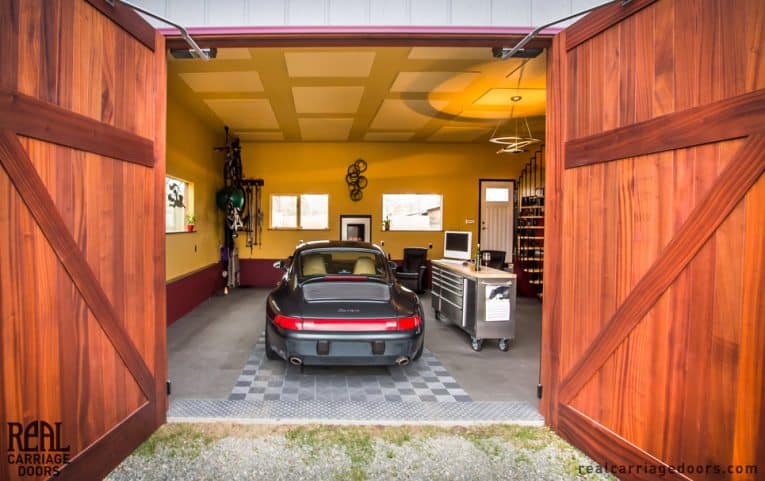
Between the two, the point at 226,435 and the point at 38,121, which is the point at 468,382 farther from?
the point at 38,121

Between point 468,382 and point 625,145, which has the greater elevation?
point 625,145

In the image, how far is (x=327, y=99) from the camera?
620 centimetres

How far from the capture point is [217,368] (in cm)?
402

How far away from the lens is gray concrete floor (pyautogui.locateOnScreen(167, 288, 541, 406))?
3578 mm

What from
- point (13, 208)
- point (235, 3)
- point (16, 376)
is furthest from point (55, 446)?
point (235, 3)

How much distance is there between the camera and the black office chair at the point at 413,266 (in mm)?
8711

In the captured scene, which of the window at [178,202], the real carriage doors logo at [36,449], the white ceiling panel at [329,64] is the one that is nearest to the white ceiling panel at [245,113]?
the window at [178,202]

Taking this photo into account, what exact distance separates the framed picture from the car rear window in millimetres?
4845

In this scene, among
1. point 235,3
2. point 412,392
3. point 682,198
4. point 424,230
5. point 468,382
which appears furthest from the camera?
point 424,230

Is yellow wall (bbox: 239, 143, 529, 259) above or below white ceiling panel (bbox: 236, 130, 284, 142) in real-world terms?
below

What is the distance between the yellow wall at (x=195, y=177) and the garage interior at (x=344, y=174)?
0.11 ft

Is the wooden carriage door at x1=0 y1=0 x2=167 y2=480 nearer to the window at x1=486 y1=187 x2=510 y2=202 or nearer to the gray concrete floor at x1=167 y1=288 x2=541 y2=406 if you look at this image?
the gray concrete floor at x1=167 y1=288 x2=541 y2=406

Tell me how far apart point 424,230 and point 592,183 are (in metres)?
6.96

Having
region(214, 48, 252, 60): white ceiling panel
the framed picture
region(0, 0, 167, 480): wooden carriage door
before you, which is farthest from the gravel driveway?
the framed picture
